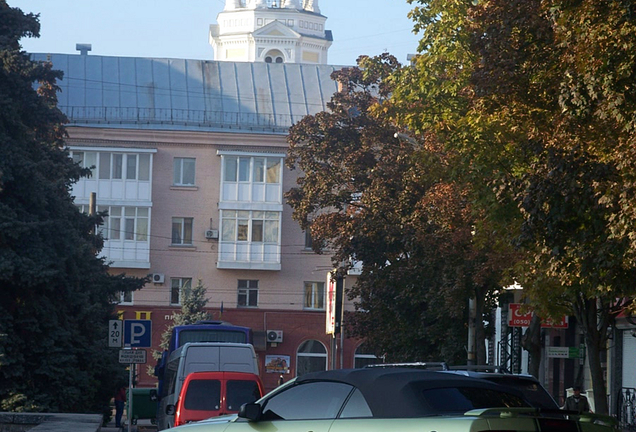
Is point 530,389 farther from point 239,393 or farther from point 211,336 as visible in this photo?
point 211,336

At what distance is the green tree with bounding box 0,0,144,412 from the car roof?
1854cm

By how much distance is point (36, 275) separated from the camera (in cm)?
2677

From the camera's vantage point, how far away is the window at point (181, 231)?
65.9 metres

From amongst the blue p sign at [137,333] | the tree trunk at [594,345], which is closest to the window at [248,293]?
the blue p sign at [137,333]

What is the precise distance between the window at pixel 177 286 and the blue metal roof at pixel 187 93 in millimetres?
8911

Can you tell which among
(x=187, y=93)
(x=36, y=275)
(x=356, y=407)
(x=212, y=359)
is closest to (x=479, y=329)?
(x=212, y=359)

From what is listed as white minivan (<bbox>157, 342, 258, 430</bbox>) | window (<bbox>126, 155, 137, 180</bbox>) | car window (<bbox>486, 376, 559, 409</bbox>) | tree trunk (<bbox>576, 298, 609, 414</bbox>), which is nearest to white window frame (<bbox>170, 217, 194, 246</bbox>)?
window (<bbox>126, 155, 137, 180</bbox>)

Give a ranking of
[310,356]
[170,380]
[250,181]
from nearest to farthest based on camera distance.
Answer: [170,380]
[310,356]
[250,181]

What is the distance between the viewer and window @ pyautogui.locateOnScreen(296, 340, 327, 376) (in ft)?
214

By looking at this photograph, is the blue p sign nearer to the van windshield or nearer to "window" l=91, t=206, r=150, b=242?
the van windshield

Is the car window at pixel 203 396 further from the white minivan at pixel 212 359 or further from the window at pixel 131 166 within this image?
the window at pixel 131 166

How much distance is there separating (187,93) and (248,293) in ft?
43.1

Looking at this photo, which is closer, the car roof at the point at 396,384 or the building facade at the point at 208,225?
the car roof at the point at 396,384

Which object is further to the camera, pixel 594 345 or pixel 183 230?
pixel 183 230
